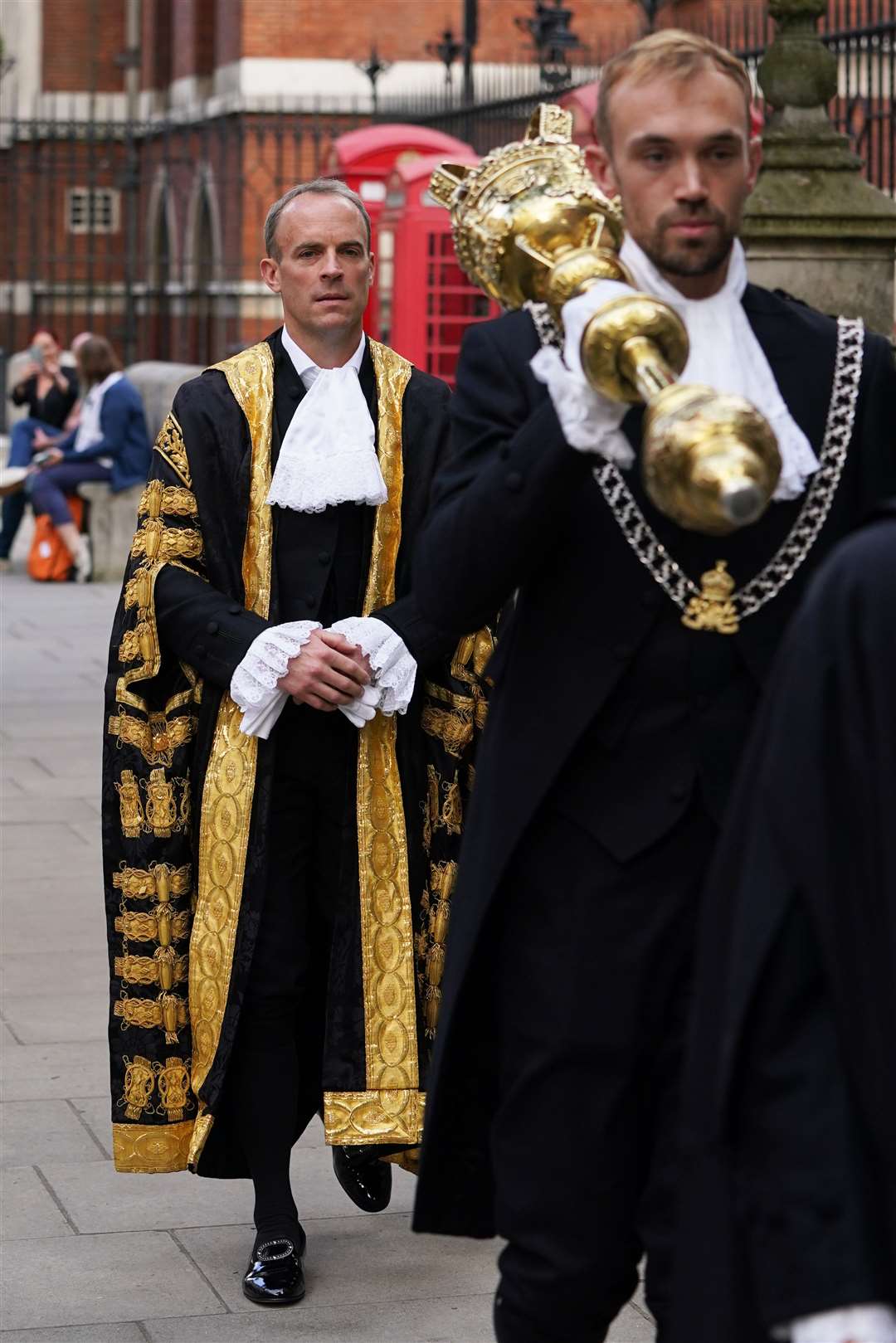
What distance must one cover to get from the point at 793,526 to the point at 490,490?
36cm

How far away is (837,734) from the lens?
192 centimetres

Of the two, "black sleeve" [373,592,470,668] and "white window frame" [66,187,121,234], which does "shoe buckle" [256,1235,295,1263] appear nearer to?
"black sleeve" [373,592,470,668]

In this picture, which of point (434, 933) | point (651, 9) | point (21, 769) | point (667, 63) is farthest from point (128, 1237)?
point (651, 9)

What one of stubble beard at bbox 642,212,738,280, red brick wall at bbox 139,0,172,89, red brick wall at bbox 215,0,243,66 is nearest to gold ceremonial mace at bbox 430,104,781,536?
stubble beard at bbox 642,212,738,280

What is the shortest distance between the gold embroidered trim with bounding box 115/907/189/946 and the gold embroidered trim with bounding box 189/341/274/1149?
44 mm

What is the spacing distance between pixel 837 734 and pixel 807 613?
0.10 metres

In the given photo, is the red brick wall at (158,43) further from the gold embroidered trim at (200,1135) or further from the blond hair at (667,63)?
the blond hair at (667,63)

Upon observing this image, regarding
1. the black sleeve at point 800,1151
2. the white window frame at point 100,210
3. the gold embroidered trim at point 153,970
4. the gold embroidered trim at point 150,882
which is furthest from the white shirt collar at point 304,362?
the white window frame at point 100,210

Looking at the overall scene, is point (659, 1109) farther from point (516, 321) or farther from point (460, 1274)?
point (460, 1274)

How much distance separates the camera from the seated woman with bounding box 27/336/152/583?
1473 centimetres

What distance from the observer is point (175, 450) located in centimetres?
428

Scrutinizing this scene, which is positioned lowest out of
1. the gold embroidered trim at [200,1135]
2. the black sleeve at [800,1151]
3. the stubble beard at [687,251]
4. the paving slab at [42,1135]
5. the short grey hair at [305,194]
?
the paving slab at [42,1135]

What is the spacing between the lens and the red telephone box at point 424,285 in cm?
1312

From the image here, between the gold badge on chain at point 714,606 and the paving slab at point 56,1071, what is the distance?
2.98m
